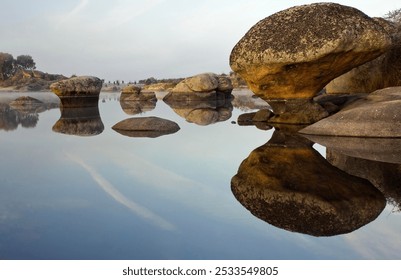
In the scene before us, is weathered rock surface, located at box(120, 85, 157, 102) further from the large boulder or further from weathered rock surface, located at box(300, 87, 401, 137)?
weathered rock surface, located at box(300, 87, 401, 137)

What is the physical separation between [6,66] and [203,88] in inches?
2576

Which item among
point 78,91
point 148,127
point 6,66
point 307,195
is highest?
point 6,66

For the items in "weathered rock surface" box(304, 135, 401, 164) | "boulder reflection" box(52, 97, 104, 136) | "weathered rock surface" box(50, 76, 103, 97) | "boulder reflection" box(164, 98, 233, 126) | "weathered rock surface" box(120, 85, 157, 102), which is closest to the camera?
"weathered rock surface" box(304, 135, 401, 164)

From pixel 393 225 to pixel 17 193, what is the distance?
397cm

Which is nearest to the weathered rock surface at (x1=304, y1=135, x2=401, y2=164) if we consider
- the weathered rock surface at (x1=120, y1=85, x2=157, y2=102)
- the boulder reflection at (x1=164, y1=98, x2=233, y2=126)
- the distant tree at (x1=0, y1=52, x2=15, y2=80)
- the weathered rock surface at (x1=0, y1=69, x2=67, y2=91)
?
the boulder reflection at (x1=164, y1=98, x2=233, y2=126)

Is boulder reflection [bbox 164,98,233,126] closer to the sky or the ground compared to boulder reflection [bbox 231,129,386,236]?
closer to the sky

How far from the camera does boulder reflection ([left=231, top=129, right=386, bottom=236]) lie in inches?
133

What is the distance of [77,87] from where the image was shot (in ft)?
61.4

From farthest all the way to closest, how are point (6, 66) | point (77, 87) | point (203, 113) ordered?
point (6, 66)
point (77, 87)
point (203, 113)

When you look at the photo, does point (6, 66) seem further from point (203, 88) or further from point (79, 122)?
point (79, 122)

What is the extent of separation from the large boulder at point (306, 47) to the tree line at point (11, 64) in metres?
Answer: 75.4

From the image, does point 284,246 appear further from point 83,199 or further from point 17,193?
point 17,193

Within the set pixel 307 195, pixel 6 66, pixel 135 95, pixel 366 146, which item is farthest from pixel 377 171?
pixel 6 66

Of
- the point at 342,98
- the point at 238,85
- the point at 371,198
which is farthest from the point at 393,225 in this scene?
the point at 238,85
